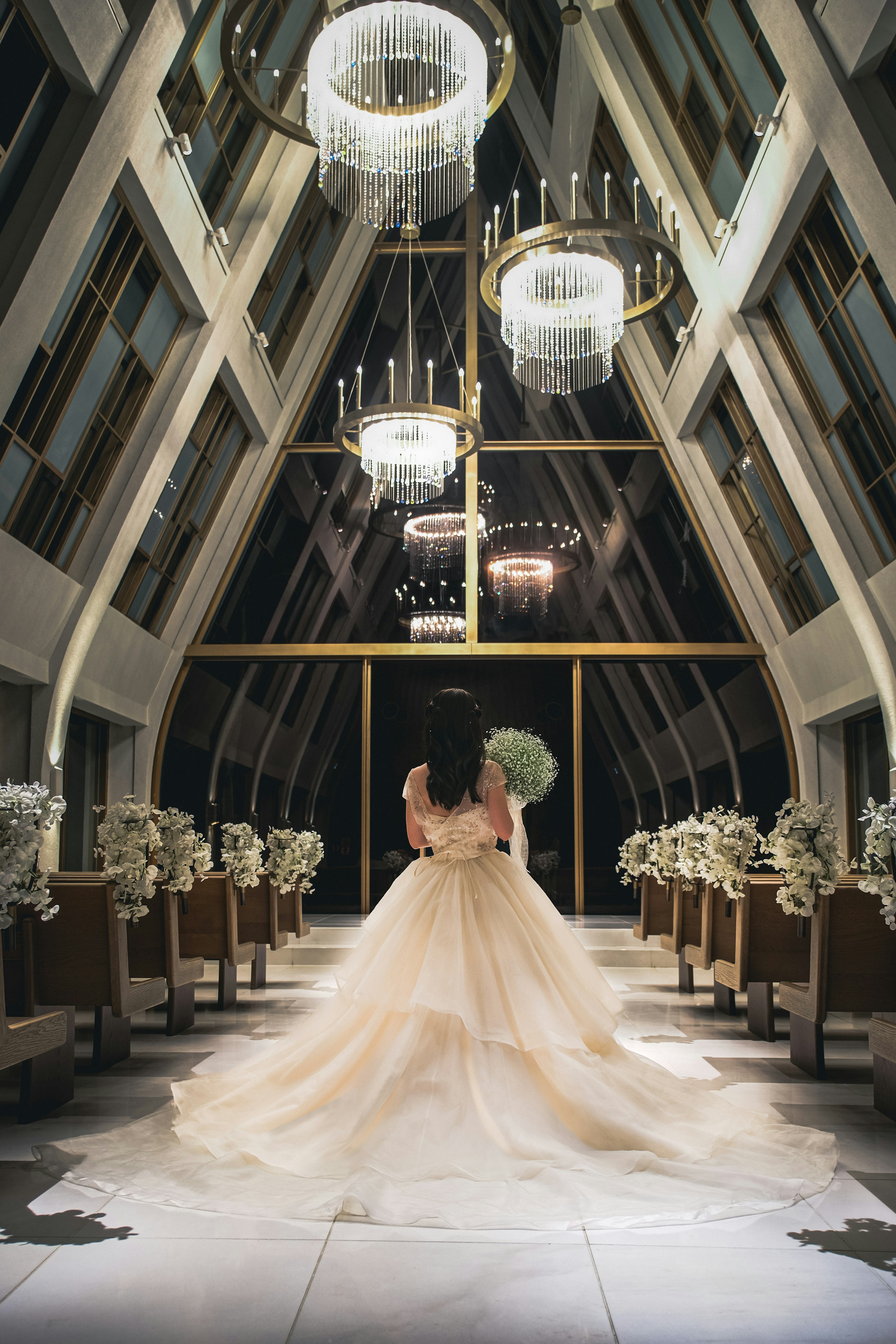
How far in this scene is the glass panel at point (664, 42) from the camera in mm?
7590

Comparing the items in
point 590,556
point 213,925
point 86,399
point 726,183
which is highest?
point 726,183

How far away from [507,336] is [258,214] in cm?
294

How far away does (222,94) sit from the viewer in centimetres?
732

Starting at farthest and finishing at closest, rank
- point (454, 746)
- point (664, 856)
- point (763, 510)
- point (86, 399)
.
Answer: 1. point (763, 510)
2. point (664, 856)
3. point (86, 399)
4. point (454, 746)

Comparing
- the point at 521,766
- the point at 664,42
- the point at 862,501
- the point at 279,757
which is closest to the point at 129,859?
the point at 521,766

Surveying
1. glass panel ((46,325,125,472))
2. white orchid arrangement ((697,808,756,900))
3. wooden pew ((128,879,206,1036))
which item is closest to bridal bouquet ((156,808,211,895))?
wooden pew ((128,879,206,1036))

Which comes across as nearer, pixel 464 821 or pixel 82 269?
pixel 464 821

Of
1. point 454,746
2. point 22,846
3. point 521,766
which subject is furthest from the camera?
point 521,766

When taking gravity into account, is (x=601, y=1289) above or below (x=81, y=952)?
below

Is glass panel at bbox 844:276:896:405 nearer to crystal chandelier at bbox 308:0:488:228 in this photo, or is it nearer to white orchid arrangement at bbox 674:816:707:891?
crystal chandelier at bbox 308:0:488:228

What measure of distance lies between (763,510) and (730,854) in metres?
4.91

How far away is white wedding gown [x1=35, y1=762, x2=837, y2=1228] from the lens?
2.84 metres

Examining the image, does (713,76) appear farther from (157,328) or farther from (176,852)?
(176,852)

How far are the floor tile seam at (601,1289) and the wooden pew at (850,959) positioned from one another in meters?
2.19
